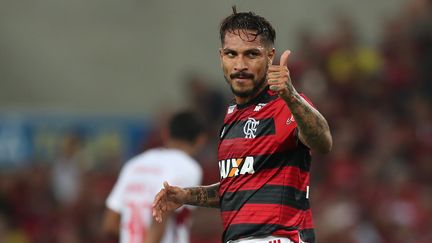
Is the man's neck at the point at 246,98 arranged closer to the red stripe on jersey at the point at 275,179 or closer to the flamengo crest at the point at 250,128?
the flamengo crest at the point at 250,128

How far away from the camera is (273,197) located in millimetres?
5148

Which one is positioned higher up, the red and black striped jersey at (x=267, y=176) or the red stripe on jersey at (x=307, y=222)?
the red and black striped jersey at (x=267, y=176)

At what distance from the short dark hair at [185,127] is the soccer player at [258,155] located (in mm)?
2521

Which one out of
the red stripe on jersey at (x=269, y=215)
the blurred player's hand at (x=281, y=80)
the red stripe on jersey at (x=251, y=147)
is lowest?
the red stripe on jersey at (x=269, y=215)

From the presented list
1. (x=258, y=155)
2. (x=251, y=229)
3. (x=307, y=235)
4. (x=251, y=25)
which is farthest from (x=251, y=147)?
(x=251, y=25)

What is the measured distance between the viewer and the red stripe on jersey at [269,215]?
5125 mm

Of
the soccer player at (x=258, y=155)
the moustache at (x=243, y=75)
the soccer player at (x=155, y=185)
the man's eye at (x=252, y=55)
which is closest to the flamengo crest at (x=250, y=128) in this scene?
the soccer player at (x=258, y=155)

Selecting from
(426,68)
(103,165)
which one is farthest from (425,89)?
(103,165)

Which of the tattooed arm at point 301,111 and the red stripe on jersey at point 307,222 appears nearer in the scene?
the tattooed arm at point 301,111

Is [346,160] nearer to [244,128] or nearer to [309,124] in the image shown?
[244,128]

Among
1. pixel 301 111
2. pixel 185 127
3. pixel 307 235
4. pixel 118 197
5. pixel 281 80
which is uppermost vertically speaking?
pixel 281 80

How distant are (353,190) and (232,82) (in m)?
6.79

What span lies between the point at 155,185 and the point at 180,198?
7.07 ft

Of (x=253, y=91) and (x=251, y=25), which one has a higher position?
(x=251, y=25)
